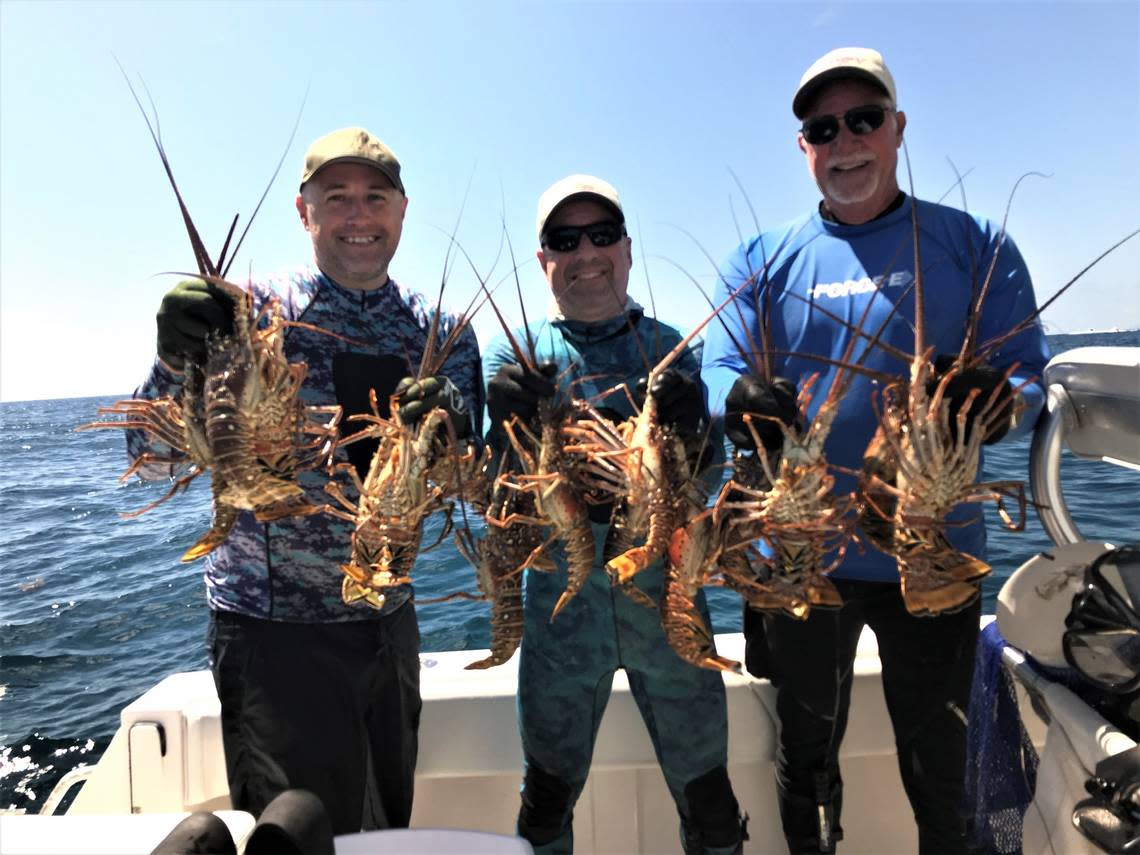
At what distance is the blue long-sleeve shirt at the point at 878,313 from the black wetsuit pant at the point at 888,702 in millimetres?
263

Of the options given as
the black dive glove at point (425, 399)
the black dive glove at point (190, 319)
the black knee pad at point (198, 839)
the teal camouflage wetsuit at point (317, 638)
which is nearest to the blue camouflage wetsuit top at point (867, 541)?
the black dive glove at point (425, 399)

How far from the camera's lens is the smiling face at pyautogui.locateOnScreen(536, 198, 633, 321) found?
307cm

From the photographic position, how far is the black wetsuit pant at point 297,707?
274cm

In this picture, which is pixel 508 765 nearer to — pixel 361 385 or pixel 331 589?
pixel 331 589

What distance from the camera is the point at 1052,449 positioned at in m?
2.74

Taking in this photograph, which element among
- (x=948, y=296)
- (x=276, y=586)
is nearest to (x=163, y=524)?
(x=276, y=586)

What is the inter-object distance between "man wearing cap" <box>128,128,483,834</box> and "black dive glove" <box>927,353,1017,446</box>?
6.59 feet

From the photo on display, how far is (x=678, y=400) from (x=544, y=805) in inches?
78.4

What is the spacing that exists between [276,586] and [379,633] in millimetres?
504

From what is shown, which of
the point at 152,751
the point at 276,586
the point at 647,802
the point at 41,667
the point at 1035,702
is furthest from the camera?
the point at 41,667

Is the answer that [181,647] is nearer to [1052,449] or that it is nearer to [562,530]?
[562,530]

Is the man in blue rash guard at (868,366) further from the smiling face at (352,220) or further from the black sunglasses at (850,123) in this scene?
the smiling face at (352,220)

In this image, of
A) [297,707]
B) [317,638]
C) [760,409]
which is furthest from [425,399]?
[297,707]

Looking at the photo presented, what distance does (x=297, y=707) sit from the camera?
275 centimetres
